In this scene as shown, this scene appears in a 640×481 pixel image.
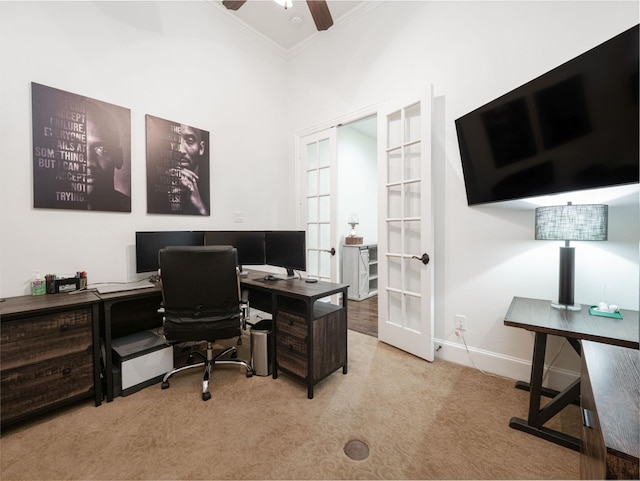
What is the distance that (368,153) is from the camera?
18.2 feet

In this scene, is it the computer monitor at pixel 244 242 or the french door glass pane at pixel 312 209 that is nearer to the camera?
the computer monitor at pixel 244 242

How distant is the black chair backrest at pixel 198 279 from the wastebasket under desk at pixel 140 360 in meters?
0.38

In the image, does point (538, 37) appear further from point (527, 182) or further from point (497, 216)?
point (497, 216)

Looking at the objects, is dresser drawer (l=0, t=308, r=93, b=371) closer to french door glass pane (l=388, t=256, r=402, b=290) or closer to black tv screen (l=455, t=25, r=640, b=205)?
french door glass pane (l=388, t=256, r=402, b=290)

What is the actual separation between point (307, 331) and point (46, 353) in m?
1.60

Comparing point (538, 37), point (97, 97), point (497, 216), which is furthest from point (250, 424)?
point (538, 37)

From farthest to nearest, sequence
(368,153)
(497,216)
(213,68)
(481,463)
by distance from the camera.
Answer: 1. (368,153)
2. (213,68)
3. (497,216)
4. (481,463)

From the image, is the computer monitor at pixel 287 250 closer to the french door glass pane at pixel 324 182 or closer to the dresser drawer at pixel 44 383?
the french door glass pane at pixel 324 182

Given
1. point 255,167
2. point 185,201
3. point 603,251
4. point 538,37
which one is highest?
point 538,37

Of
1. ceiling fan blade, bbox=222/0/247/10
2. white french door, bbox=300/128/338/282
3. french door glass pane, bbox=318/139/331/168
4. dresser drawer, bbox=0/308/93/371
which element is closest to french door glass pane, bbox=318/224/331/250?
white french door, bbox=300/128/338/282

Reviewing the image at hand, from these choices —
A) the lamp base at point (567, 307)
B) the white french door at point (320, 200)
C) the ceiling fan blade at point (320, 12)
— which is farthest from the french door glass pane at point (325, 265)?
the ceiling fan blade at point (320, 12)

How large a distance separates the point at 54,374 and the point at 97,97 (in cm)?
212

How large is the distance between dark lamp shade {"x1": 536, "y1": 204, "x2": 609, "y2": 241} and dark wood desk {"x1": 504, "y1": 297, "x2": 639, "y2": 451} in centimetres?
47

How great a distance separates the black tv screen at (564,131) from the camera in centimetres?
137
